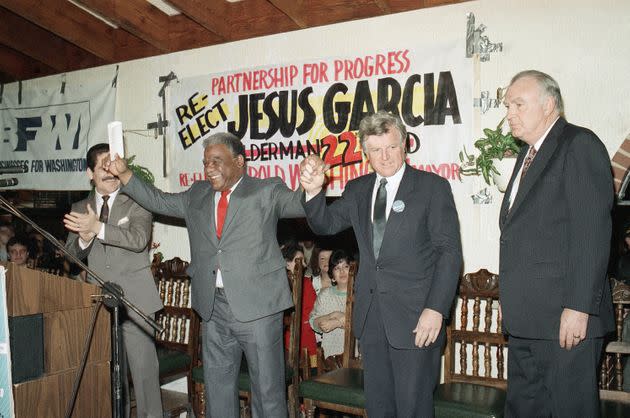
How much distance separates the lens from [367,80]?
3.90 meters

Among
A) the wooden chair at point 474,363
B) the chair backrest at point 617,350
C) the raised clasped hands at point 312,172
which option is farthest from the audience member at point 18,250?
the chair backrest at point 617,350

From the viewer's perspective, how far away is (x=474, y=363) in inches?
126

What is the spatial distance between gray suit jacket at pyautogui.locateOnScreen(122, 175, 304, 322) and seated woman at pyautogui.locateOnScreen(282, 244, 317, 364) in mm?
749

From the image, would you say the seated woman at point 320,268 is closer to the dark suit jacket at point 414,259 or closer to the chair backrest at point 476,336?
the chair backrest at point 476,336

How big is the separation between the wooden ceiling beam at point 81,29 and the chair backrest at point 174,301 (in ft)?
5.90

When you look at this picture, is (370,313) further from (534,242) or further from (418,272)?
(534,242)

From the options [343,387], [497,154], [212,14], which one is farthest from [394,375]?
[212,14]

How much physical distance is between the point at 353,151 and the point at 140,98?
6.65 ft

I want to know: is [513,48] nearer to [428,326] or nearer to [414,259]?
[414,259]

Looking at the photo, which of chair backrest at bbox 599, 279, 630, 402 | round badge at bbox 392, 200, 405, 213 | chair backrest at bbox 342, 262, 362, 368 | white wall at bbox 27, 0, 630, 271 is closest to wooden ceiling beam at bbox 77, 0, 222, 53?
white wall at bbox 27, 0, 630, 271

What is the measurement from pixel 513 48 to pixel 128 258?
8.26 feet

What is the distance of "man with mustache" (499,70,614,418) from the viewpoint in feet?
6.87

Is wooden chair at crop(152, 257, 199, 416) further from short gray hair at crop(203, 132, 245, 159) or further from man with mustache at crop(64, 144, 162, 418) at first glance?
short gray hair at crop(203, 132, 245, 159)

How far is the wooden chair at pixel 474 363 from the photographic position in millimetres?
2771
